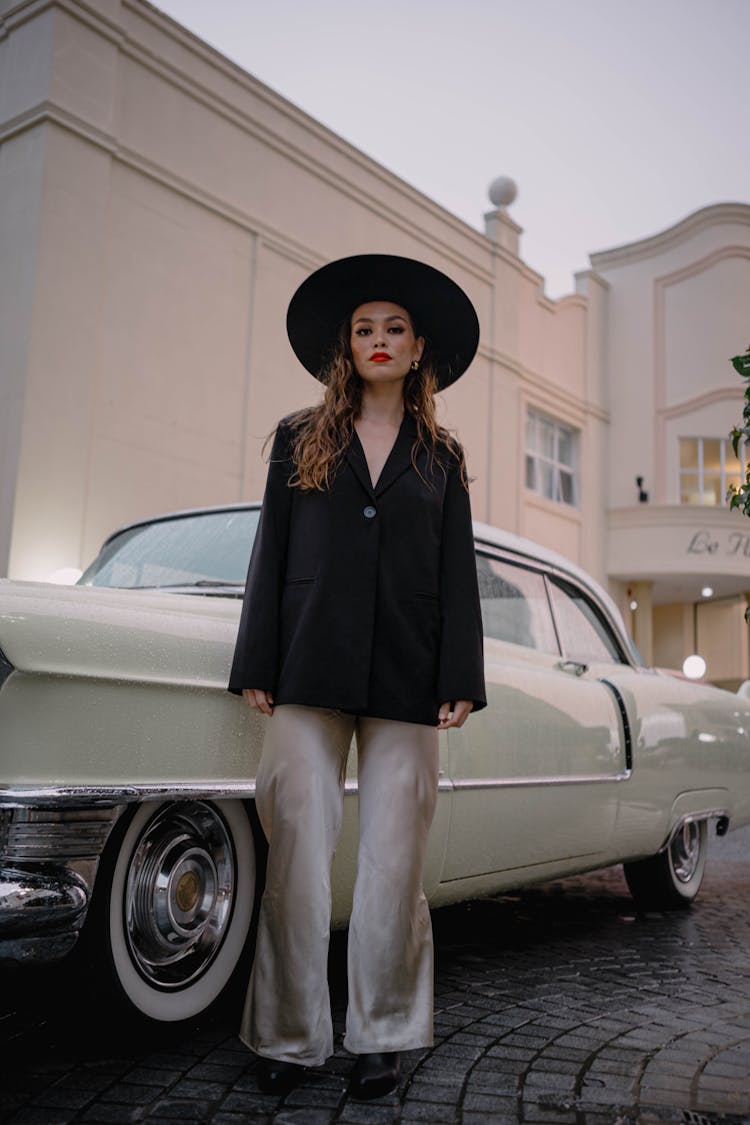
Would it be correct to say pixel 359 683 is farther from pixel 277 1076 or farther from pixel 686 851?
pixel 686 851

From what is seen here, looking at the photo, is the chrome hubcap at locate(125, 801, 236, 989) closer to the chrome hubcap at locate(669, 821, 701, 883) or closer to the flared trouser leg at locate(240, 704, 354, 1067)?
the flared trouser leg at locate(240, 704, 354, 1067)

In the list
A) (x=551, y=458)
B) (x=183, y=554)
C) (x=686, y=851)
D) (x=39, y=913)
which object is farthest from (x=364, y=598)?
(x=551, y=458)

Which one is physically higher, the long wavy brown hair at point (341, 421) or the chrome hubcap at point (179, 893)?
the long wavy brown hair at point (341, 421)

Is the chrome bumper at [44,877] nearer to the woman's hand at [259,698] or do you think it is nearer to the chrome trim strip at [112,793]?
the chrome trim strip at [112,793]

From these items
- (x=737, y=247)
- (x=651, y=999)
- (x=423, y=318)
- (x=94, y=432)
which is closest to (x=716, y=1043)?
(x=651, y=999)

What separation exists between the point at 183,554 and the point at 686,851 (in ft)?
10.7

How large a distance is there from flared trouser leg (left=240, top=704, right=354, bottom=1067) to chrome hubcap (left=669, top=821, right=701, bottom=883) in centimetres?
339

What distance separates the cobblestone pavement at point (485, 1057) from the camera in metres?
2.40

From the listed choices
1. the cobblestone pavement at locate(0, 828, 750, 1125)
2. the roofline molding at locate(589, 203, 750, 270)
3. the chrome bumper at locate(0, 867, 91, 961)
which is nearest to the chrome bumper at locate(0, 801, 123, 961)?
the chrome bumper at locate(0, 867, 91, 961)

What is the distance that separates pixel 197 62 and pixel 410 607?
505 inches

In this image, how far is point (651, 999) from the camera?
355 centimetres

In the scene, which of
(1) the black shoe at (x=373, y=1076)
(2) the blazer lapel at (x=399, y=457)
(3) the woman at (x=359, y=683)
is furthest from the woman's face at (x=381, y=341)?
(1) the black shoe at (x=373, y=1076)

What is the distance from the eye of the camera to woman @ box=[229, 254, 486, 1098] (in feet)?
8.41

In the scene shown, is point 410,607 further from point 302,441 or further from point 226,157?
point 226,157
